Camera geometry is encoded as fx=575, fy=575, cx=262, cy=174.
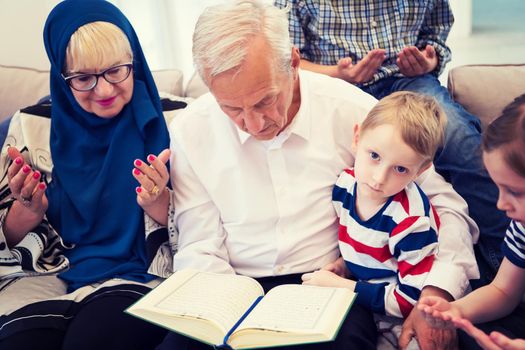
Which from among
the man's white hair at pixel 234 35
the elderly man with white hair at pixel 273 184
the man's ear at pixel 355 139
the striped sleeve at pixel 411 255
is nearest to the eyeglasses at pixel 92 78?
the elderly man with white hair at pixel 273 184

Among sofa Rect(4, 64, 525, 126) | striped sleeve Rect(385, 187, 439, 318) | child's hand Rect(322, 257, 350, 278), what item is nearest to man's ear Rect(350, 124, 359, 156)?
striped sleeve Rect(385, 187, 439, 318)

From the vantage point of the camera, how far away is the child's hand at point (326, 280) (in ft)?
4.33

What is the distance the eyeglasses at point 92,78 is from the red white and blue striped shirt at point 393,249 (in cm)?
72

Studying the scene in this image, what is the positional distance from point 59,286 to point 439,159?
1.18m

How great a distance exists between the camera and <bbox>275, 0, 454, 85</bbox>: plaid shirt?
6.66 feet

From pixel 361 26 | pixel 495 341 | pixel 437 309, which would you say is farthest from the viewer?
pixel 361 26

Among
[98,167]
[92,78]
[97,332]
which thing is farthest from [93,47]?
[97,332]

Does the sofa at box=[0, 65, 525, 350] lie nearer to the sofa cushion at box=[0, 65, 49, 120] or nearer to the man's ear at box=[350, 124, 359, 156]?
the sofa cushion at box=[0, 65, 49, 120]

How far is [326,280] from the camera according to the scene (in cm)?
134

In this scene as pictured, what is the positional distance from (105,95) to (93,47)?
0.13 meters

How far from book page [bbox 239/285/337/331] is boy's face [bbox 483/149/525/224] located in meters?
0.40

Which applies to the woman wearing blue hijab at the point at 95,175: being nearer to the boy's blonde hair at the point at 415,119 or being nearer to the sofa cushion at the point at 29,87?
the sofa cushion at the point at 29,87

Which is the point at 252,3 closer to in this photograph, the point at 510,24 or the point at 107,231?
the point at 107,231

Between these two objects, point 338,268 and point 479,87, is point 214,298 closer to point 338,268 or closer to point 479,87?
point 338,268
